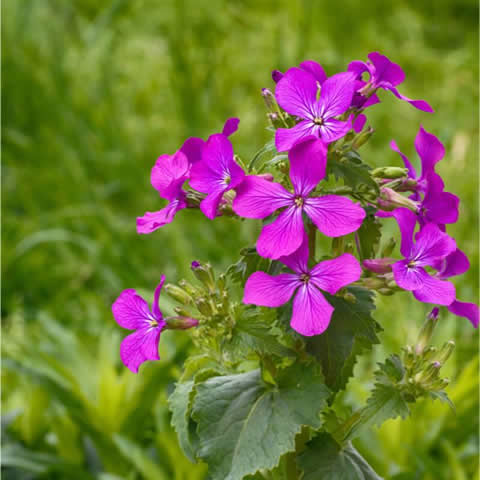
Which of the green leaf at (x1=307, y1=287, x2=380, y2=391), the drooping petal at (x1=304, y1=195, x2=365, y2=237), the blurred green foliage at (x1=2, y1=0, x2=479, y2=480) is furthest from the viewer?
the blurred green foliage at (x1=2, y1=0, x2=479, y2=480)

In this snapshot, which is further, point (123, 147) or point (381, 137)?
point (381, 137)

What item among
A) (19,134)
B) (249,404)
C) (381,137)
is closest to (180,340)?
(249,404)

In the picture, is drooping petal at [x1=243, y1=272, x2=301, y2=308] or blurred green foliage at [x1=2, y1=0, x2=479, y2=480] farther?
blurred green foliage at [x1=2, y1=0, x2=479, y2=480]

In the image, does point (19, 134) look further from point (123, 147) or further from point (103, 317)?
point (103, 317)

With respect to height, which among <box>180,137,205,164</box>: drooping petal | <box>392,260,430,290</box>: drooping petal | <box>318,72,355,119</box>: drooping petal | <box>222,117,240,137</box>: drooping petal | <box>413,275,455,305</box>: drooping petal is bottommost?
<box>413,275,455,305</box>: drooping petal

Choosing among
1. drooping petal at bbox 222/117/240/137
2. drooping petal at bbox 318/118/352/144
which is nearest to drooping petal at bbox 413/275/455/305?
drooping petal at bbox 318/118/352/144

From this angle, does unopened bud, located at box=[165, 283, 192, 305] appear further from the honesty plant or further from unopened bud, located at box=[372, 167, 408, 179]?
unopened bud, located at box=[372, 167, 408, 179]

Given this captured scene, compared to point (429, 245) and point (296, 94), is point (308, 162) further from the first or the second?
point (429, 245)
